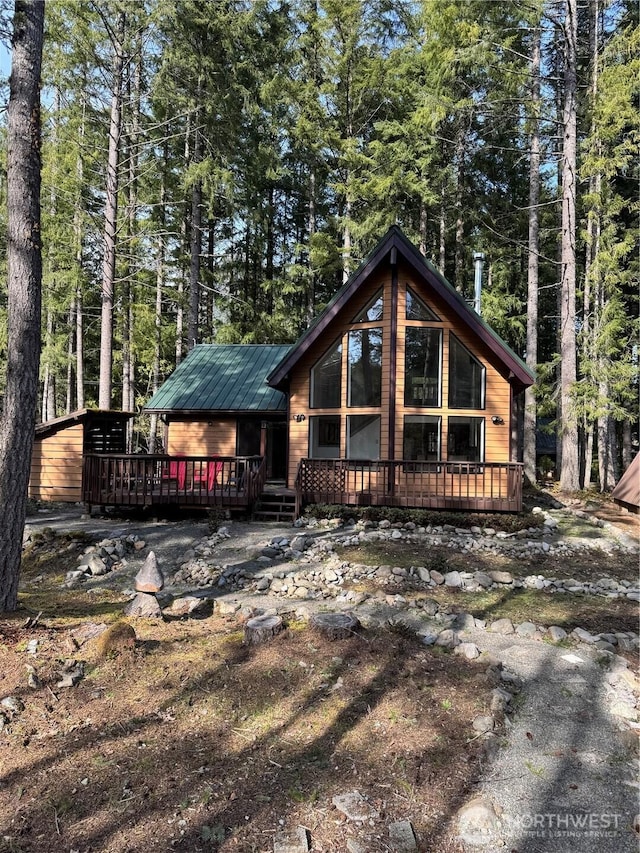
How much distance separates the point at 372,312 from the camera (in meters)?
11.8

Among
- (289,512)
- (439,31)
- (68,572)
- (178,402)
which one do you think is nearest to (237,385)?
(178,402)

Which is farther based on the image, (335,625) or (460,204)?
(460,204)

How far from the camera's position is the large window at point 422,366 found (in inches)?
449

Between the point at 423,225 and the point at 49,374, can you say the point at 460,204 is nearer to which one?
the point at 423,225

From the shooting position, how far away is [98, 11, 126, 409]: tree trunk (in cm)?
1415

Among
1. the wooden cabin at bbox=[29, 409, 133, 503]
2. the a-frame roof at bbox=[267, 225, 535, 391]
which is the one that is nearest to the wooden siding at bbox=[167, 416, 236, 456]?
the wooden cabin at bbox=[29, 409, 133, 503]

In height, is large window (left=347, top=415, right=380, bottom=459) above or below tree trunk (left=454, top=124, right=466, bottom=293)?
below

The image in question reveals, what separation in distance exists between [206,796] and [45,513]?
10753 mm

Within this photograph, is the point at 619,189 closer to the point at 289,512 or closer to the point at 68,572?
the point at 289,512

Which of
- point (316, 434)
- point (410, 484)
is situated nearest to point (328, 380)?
point (316, 434)

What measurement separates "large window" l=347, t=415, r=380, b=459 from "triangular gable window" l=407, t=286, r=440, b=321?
2607 millimetres

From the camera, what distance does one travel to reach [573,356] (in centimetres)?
1471

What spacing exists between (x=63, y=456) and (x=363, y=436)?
801 centimetres

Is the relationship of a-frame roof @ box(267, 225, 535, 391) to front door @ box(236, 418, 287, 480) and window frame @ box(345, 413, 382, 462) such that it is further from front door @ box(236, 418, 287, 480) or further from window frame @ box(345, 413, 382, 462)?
front door @ box(236, 418, 287, 480)
